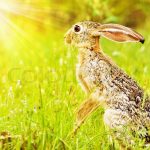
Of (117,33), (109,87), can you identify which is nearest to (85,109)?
(109,87)

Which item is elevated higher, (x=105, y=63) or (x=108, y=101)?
(x=105, y=63)

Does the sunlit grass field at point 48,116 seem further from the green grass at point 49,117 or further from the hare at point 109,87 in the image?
the hare at point 109,87

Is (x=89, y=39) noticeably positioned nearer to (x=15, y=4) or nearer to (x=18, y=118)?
(x=18, y=118)

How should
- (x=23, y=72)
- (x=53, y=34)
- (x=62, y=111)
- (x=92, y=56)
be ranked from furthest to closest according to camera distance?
(x=53, y=34) → (x=23, y=72) → (x=92, y=56) → (x=62, y=111)

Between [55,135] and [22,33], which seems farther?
[22,33]

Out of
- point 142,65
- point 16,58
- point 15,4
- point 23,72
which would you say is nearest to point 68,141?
point 23,72

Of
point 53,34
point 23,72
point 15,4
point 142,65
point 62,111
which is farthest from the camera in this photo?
point 53,34

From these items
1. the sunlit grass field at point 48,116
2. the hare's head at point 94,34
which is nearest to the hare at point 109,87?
the hare's head at point 94,34
